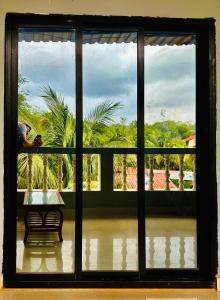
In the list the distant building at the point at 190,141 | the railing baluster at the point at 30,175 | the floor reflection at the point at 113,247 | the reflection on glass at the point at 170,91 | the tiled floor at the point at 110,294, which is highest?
the reflection on glass at the point at 170,91

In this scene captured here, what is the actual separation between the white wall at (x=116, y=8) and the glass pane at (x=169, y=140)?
282 millimetres

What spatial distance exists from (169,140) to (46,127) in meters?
1.24

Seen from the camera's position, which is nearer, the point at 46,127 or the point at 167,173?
the point at 46,127

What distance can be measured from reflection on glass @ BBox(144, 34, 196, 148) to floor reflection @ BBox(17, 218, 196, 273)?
855 mm

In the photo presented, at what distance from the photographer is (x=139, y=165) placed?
3.79m

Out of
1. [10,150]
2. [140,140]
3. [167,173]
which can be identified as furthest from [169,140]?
[10,150]

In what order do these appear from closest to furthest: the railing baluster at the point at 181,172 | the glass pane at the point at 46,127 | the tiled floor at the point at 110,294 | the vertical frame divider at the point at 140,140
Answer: the tiled floor at the point at 110,294
the vertical frame divider at the point at 140,140
the glass pane at the point at 46,127
the railing baluster at the point at 181,172

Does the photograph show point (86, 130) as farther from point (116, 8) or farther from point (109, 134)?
point (116, 8)

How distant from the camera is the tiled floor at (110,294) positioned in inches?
134

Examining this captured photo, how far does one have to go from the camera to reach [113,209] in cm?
468

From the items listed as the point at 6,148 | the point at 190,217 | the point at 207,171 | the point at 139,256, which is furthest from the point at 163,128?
the point at 6,148

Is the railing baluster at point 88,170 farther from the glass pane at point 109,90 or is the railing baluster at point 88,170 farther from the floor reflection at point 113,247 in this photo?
the floor reflection at point 113,247

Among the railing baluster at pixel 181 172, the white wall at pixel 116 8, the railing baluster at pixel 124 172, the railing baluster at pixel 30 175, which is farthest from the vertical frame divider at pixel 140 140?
the railing baluster at pixel 30 175

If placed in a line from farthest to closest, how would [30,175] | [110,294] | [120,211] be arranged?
[120,211]
[30,175]
[110,294]
